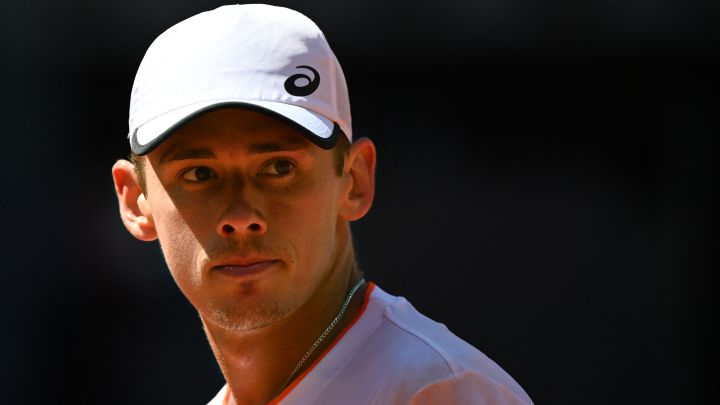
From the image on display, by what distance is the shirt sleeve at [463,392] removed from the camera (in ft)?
7.07

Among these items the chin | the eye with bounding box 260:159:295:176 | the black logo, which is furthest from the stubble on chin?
the black logo

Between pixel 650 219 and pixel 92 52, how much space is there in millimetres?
3389

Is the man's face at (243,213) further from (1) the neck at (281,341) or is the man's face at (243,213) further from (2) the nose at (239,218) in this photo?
(1) the neck at (281,341)

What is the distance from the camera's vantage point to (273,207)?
2.28 meters

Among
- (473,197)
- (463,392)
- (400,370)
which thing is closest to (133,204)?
(400,370)

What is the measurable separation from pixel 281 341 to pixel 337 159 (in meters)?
0.41

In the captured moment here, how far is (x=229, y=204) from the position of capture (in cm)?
225

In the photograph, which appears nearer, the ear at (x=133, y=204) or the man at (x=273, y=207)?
the man at (x=273, y=207)

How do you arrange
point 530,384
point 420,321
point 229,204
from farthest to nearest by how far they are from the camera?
1. point 530,384
2. point 420,321
3. point 229,204

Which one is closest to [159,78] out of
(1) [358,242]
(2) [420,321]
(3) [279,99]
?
(3) [279,99]

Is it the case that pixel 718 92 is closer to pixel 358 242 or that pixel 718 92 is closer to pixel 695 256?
pixel 695 256

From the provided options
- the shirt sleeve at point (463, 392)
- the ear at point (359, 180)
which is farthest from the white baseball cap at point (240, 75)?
the shirt sleeve at point (463, 392)

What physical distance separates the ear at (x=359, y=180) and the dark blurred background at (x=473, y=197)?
396cm

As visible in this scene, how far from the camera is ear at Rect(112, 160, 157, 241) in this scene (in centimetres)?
260
